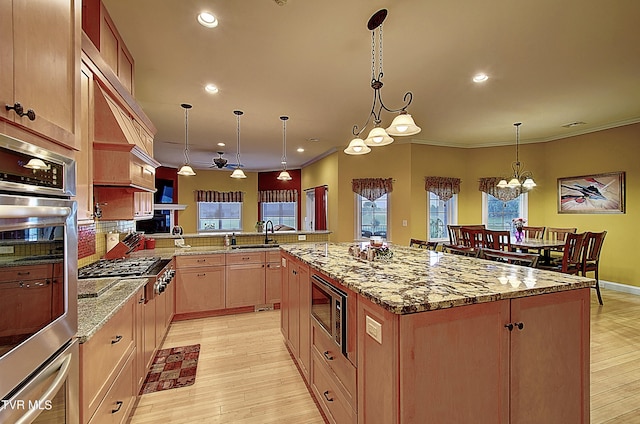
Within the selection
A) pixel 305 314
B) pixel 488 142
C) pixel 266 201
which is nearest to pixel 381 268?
pixel 305 314

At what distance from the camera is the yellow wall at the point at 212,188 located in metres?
8.74

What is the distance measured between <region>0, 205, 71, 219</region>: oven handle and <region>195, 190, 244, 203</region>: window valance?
8.17 m

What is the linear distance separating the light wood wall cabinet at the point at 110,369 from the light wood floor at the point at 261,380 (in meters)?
0.41

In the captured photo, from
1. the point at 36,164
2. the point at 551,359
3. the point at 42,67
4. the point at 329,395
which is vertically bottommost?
the point at 329,395

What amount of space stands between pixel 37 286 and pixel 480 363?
1.76 metres

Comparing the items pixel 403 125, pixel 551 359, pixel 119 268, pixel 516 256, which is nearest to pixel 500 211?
pixel 516 256

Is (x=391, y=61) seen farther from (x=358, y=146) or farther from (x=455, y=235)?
(x=455, y=235)

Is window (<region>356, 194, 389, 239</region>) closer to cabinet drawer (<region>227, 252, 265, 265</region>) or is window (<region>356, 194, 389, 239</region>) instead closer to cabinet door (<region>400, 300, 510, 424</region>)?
cabinet drawer (<region>227, 252, 265, 265</region>)

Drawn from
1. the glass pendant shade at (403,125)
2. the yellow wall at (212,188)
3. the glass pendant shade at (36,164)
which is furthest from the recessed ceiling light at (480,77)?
the yellow wall at (212,188)

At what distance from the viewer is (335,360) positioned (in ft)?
5.85

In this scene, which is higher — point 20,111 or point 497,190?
point 497,190

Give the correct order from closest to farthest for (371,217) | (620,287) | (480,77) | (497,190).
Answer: (480,77), (620,287), (497,190), (371,217)

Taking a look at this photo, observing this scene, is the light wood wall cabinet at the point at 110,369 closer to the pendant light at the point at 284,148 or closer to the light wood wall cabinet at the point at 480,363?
the light wood wall cabinet at the point at 480,363

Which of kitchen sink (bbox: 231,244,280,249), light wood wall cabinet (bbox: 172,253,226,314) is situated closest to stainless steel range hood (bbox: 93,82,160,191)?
light wood wall cabinet (bbox: 172,253,226,314)
